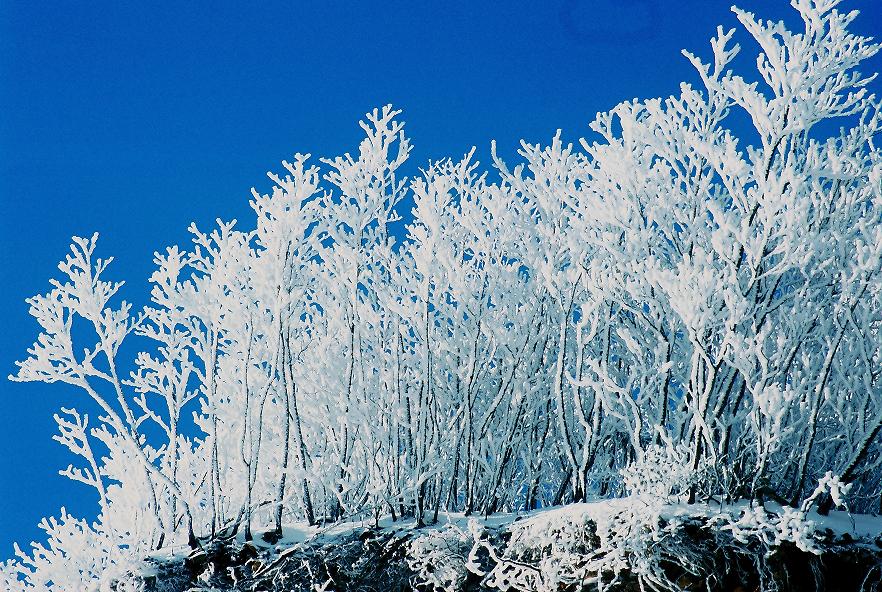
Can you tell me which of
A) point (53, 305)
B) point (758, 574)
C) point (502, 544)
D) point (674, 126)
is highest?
point (674, 126)

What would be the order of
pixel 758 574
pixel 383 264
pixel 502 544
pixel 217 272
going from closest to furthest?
pixel 758 574
pixel 502 544
pixel 217 272
pixel 383 264

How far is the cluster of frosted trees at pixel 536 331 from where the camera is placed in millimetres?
6312

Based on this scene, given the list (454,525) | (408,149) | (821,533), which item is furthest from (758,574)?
(408,149)

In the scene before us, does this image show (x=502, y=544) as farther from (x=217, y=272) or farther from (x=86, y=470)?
(x=86, y=470)

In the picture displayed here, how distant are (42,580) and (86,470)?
123cm

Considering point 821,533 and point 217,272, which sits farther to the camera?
point 217,272

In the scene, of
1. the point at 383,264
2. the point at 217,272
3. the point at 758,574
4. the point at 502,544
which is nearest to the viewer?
the point at 758,574

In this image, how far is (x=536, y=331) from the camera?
8.21 meters

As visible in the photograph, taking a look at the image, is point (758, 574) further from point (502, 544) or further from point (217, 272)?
point (217, 272)

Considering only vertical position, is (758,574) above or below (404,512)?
below

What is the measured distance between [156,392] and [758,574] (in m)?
5.41

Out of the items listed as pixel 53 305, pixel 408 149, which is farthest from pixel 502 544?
pixel 53 305

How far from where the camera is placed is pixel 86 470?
781 cm

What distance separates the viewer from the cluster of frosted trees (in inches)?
249
